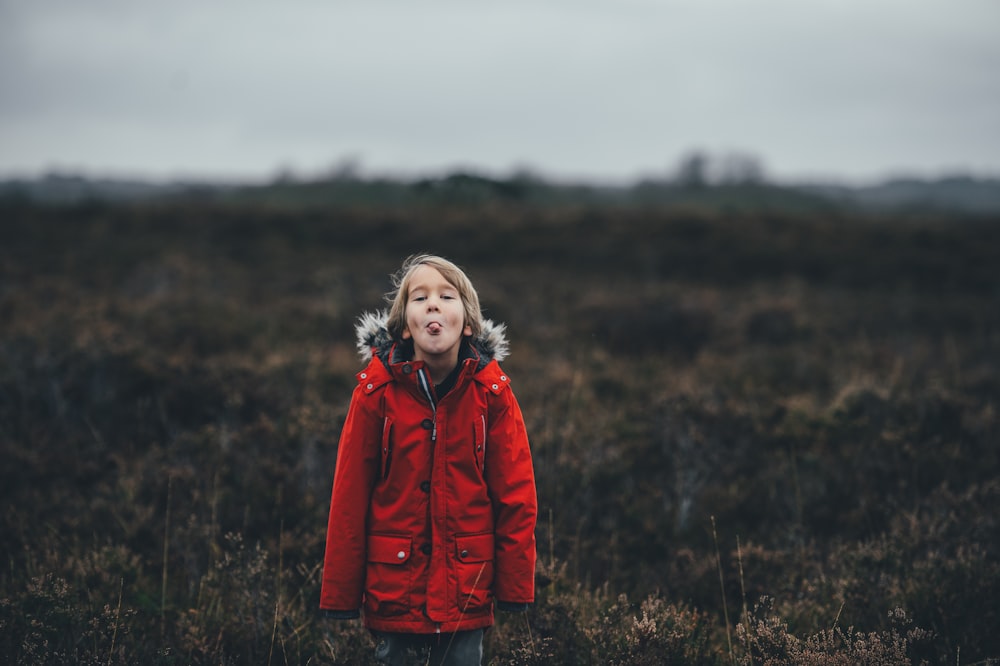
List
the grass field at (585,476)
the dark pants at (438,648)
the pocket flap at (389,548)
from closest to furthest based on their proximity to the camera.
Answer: the pocket flap at (389,548)
the dark pants at (438,648)
the grass field at (585,476)

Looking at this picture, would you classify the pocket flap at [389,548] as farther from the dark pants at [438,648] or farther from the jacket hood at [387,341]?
the jacket hood at [387,341]

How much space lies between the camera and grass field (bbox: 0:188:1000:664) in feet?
9.46

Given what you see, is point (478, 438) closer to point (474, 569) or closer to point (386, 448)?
point (386, 448)

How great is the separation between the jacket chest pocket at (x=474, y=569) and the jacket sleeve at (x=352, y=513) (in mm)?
341

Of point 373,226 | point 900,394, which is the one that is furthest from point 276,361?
point 373,226

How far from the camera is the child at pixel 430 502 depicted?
7.01ft

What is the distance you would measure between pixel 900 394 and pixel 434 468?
17.3 feet

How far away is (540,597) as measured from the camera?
3107 millimetres

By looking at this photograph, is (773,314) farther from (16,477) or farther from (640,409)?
(16,477)

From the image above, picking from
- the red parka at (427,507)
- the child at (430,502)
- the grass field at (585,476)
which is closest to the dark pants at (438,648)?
the child at (430,502)

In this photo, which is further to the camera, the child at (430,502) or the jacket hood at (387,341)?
the jacket hood at (387,341)

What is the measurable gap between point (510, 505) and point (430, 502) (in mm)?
274

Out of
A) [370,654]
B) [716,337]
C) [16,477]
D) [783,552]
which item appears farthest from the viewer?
[716,337]

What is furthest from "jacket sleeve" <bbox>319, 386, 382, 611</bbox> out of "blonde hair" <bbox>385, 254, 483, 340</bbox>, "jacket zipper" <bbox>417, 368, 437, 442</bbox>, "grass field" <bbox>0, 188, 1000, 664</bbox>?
"grass field" <bbox>0, 188, 1000, 664</bbox>
